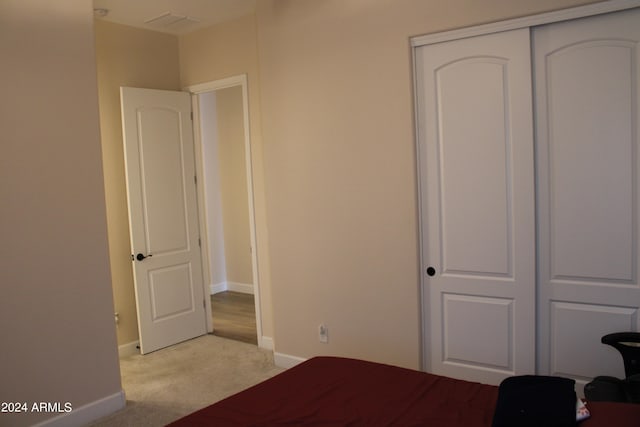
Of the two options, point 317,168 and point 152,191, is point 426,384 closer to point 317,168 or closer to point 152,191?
point 317,168

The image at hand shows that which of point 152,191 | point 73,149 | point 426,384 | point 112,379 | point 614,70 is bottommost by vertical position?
point 112,379

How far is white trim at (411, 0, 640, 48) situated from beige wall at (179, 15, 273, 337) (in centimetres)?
169

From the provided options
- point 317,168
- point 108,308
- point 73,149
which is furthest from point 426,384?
point 73,149

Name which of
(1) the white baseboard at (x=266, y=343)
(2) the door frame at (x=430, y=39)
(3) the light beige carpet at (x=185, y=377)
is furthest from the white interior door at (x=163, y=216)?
(2) the door frame at (x=430, y=39)

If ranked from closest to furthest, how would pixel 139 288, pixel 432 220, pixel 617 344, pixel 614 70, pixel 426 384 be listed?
pixel 426 384, pixel 617 344, pixel 614 70, pixel 432 220, pixel 139 288

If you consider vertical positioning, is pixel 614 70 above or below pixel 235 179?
above

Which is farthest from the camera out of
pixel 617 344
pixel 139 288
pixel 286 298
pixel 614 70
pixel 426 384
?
pixel 139 288

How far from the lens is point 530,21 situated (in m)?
2.82

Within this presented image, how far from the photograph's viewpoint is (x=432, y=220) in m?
3.26

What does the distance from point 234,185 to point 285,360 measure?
324 centimetres

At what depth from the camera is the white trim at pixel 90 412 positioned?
306cm

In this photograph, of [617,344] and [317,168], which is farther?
[317,168]

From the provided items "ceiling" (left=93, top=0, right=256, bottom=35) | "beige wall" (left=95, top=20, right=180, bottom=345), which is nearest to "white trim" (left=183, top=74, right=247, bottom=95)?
"beige wall" (left=95, top=20, right=180, bottom=345)

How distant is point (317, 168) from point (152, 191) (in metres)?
1.71
